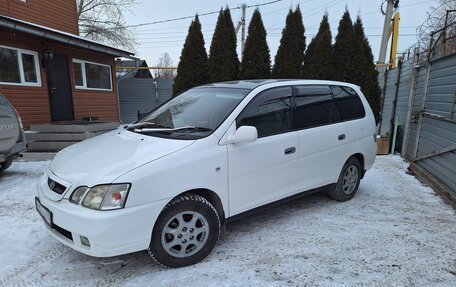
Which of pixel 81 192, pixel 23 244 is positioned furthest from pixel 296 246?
pixel 23 244

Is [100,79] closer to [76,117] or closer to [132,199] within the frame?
[76,117]

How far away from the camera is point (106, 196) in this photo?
243 cm

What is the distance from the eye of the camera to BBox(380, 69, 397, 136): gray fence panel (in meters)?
8.72

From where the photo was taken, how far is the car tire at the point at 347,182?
172 inches

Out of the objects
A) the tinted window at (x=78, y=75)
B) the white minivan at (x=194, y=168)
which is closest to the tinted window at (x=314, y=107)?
the white minivan at (x=194, y=168)

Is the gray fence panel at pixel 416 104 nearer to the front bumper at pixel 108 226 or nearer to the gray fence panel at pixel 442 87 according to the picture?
the gray fence panel at pixel 442 87

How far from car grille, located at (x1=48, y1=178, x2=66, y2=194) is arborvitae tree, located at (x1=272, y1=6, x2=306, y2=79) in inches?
296

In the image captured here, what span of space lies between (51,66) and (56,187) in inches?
320

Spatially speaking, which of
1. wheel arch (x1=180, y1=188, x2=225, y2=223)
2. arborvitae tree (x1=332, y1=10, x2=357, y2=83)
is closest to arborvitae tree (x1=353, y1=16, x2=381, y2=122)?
arborvitae tree (x1=332, y1=10, x2=357, y2=83)

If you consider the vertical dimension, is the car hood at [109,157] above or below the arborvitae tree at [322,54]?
below

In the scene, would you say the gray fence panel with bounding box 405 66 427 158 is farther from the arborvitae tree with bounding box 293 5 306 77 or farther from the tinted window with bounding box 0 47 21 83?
the tinted window with bounding box 0 47 21 83

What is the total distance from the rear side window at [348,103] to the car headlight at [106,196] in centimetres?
308

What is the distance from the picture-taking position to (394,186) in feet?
17.3

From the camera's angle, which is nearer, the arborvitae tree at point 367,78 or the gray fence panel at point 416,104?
the gray fence panel at point 416,104
